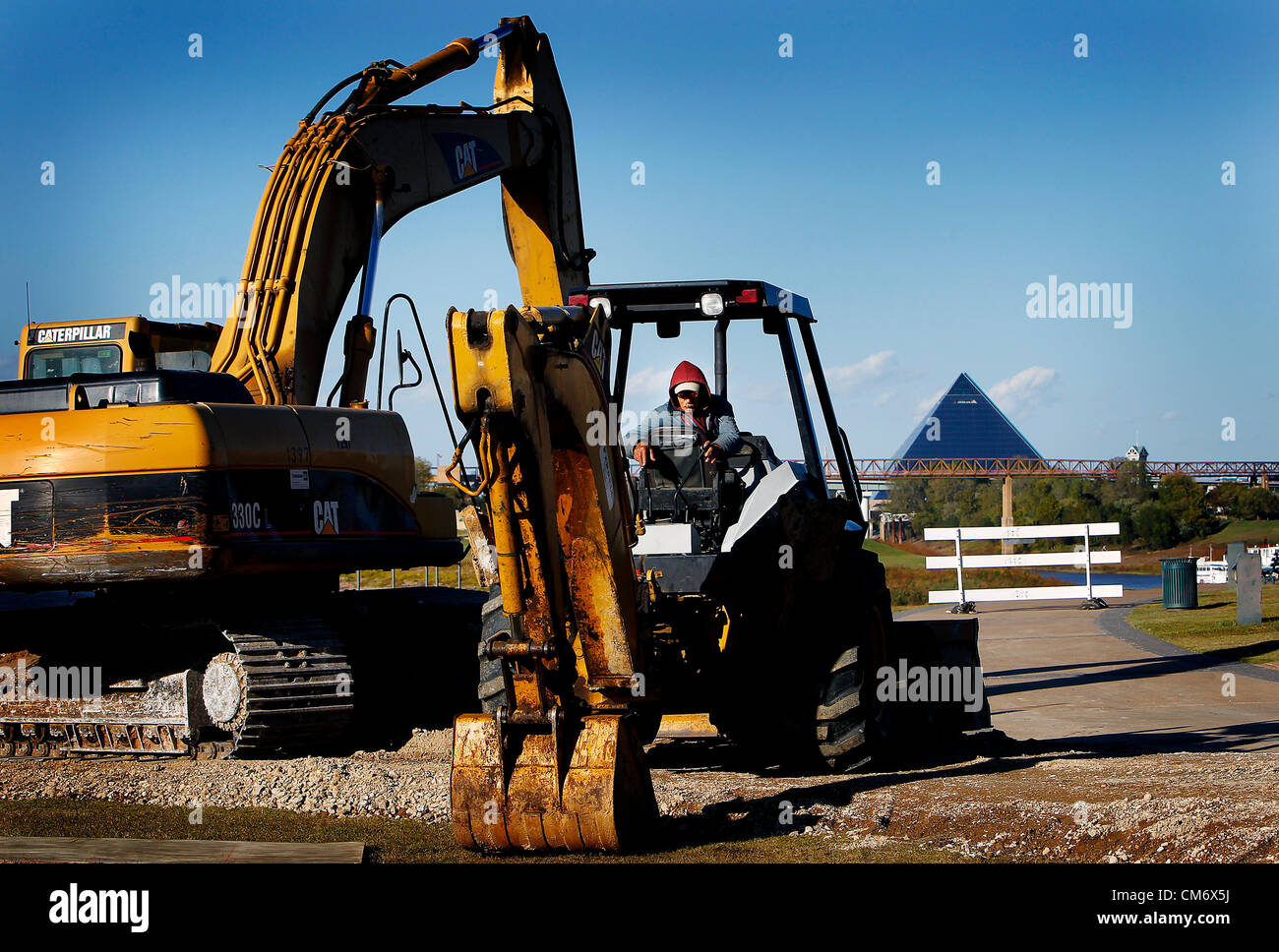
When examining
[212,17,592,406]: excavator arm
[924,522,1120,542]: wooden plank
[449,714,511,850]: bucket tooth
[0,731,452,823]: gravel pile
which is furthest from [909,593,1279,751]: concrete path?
[212,17,592,406]: excavator arm

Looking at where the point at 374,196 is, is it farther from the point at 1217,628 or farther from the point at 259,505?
the point at 1217,628

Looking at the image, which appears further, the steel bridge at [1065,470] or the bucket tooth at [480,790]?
the steel bridge at [1065,470]

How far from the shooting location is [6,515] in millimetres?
8961

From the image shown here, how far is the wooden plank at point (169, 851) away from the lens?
544cm

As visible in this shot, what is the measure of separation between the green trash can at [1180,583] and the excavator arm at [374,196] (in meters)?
15.5

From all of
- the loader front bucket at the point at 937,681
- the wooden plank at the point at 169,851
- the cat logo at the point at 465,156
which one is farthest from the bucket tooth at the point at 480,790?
the cat logo at the point at 465,156

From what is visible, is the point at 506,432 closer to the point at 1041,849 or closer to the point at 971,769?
the point at 1041,849

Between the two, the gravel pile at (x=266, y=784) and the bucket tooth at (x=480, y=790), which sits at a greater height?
the bucket tooth at (x=480, y=790)

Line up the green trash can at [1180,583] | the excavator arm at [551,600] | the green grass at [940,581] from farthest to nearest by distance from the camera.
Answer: the green grass at [940,581]
the green trash can at [1180,583]
the excavator arm at [551,600]

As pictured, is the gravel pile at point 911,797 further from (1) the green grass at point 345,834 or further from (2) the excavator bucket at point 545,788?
(2) the excavator bucket at point 545,788

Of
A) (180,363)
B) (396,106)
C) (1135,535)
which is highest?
(396,106)
